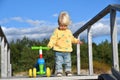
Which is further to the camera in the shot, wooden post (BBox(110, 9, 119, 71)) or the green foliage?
the green foliage

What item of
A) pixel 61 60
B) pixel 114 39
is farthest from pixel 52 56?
pixel 114 39

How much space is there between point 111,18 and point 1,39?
396 centimetres

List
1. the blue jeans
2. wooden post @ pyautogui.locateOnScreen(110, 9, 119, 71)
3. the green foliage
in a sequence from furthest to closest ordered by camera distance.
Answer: the green foliage < the blue jeans < wooden post @ pyautogui.locateOnScreen(110, 9, 119, 71)

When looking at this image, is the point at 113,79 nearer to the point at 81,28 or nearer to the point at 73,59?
the point at 81,28

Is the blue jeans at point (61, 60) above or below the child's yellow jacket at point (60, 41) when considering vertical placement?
below

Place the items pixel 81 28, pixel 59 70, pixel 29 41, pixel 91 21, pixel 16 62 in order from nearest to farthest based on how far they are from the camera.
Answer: pixel 59 70 < pixel 91 21 < pixel 81 28 < pixel 16 62 < pixel 29 41

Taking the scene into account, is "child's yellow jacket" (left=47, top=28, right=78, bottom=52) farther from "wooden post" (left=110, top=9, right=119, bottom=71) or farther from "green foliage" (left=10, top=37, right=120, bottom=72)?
"green foliage" (left=10, top=37, right=120, bottom=72)

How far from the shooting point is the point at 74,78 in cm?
515

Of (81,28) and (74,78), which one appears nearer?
(74,78)

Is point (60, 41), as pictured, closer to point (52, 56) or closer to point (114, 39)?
point (114, 39)

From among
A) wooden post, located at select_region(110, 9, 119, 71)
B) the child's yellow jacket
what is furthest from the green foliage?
wooden post, located at select_region(110, 9, 119, 71)

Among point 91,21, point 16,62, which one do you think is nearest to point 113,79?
point 91,21

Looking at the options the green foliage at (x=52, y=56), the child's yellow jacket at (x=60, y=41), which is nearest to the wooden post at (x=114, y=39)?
the child's yellow jacket at (x=60, y=41)

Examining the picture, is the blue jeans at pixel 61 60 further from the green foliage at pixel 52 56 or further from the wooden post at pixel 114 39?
the green foliage at pixel 52 56
